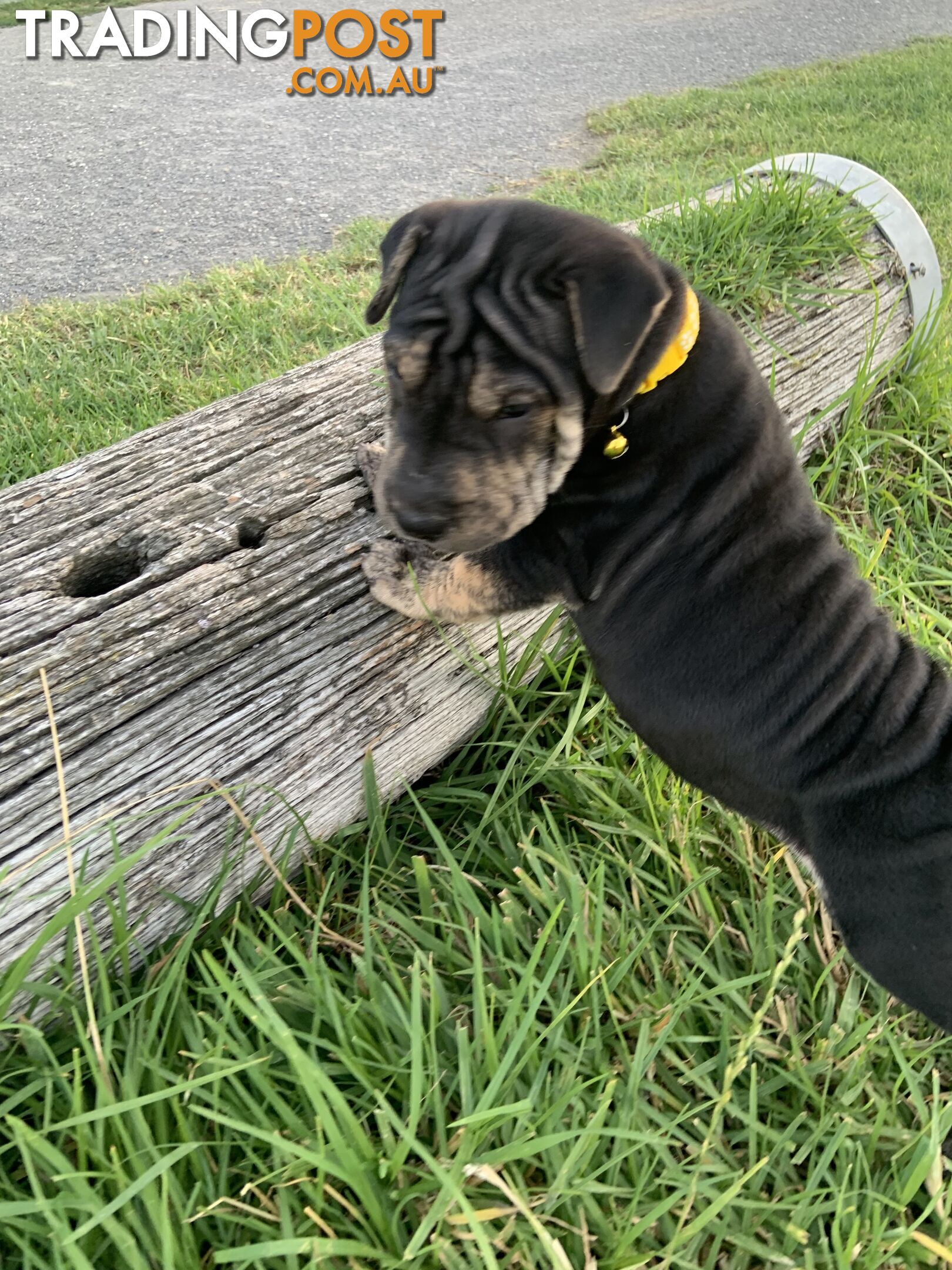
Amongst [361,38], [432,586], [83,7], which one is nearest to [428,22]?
[361,38]

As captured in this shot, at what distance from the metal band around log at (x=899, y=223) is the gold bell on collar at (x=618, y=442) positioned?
106 inches

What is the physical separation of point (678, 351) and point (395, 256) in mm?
725

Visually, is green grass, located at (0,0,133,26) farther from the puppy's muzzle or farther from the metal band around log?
the puppy's muzzle

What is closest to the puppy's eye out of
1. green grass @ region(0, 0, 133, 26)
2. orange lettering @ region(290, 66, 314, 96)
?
orange lettering @ region(290, 66, 314, 96)

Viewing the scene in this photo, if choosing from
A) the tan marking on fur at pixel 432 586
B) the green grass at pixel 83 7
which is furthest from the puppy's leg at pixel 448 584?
the green grass at pixel 83 7

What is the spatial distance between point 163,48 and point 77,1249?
13.4 m

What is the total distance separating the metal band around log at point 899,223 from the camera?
13.6 ft

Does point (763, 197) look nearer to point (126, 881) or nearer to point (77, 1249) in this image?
point (126, 881)

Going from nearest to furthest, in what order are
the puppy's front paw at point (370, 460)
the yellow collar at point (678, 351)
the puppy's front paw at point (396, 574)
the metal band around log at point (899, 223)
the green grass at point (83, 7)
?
the yellow collar at point (678, 351) → the puppy's front paw at point (396, 574) → the puppy's front paw at point (370, 460) → the metal band around log at point (899, 223) → the green grass at point (83, 7)

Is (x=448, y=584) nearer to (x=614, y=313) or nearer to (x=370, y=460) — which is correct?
(x=370, y=460)

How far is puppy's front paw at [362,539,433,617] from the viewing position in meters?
2.42

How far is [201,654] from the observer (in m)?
2.16

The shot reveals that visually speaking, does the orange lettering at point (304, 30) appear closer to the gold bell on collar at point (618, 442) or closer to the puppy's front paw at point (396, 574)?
the puppy's front paw at point (396, 574)

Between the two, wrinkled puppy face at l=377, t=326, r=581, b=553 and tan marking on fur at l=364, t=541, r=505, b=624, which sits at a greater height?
wrinkled puppy face at l=377, t=326, r=581, b=553
